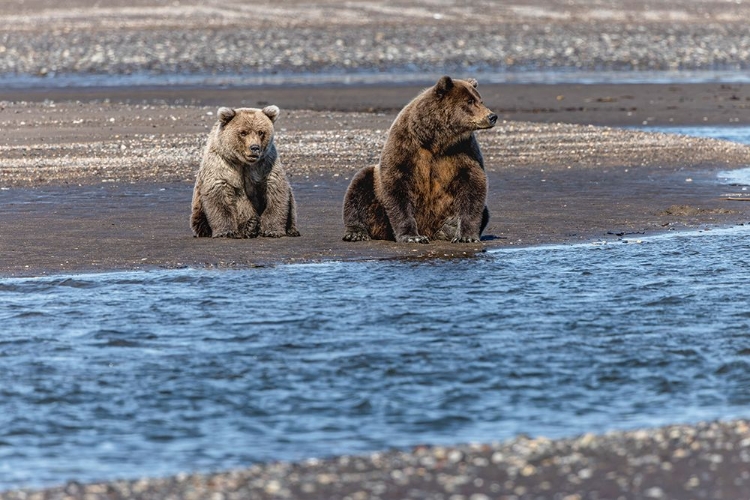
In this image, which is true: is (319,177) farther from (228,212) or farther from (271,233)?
(228,212)

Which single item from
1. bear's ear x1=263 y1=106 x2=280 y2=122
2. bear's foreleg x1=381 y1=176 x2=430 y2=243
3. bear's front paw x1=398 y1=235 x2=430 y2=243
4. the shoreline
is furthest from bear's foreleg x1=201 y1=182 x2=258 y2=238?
the shoreline

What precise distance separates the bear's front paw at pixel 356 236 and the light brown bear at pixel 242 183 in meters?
0.49

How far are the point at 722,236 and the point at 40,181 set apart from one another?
7.17 meters

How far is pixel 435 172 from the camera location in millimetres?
9898

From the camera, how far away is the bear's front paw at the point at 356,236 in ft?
33.3

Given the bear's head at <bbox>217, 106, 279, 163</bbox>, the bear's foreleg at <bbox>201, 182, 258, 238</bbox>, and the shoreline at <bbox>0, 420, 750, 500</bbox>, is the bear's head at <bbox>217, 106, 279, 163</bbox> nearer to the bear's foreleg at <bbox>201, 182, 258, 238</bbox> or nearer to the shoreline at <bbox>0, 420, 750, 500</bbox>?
the bear's foreleg at <bbox>201, 182, 258, 238</bbox>

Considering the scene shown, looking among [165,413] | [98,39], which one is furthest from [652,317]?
[98,39]

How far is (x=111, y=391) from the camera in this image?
6004mm

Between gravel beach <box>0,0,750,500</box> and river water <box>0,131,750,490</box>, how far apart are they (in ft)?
1.14

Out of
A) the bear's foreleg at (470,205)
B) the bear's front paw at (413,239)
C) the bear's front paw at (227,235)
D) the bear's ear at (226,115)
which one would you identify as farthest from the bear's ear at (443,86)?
the bear's front paw at (227,235)

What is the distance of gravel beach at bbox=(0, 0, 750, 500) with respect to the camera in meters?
4.84

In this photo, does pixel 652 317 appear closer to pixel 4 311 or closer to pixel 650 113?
pixel 4 311

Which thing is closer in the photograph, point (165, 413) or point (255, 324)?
point (165, 413)

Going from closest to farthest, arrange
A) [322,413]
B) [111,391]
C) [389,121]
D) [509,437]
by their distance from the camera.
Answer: [509,437] → [322,413] → [111,391] → [389,121]
